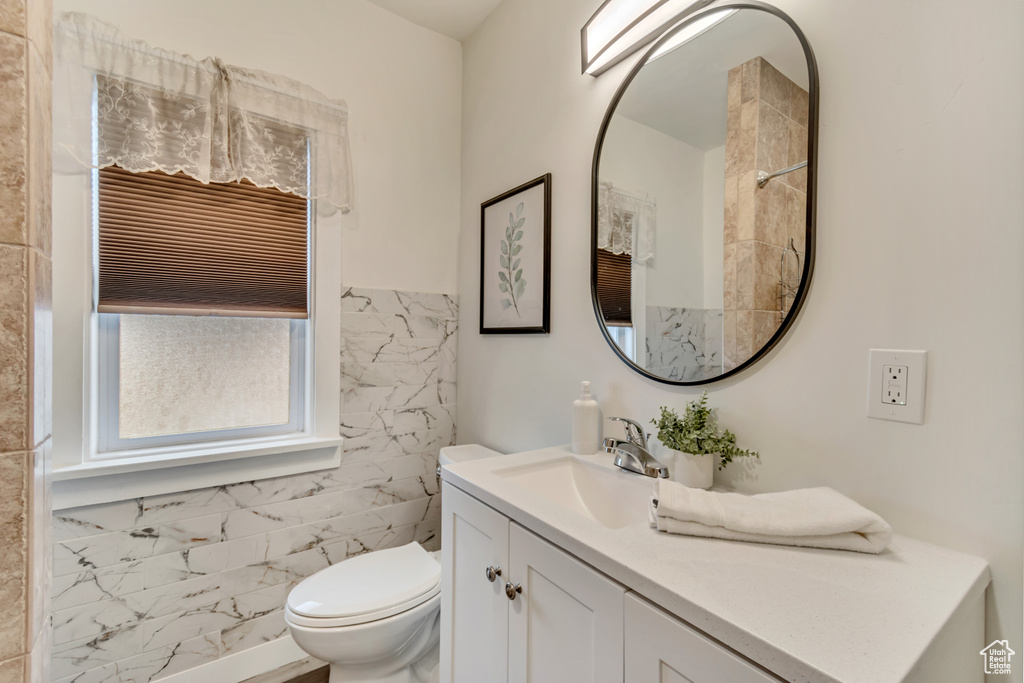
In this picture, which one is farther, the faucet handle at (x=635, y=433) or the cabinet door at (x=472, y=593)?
the faucet handle at (x=635, y=433)

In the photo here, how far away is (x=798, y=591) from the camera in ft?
1.91

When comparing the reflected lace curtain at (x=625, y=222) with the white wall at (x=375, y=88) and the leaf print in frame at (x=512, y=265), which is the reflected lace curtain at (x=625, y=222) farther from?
the white wall at (x=375, y=88)

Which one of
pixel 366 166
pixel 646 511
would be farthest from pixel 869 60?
pixel 366 166

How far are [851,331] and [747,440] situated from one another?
311 mm

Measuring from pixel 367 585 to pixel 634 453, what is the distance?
0.94 metres

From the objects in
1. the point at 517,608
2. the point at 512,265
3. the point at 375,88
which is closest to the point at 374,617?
the point at 517,608

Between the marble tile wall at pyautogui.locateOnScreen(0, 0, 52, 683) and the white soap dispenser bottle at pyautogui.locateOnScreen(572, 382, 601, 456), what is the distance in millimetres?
1117

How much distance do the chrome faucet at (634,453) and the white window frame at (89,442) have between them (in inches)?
45.1

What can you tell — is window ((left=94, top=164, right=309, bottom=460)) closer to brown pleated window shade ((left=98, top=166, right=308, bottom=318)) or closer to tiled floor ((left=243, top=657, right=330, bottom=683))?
brown pleated window shade ((left=98, top=166, right=308, bottom=318))

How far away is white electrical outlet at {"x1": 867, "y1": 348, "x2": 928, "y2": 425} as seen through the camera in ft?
2.46

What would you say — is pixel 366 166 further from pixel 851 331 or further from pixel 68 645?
pixel 68 645

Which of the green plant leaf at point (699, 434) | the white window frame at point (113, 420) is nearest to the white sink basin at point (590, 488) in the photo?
the green plant leaf at point (699, 434)

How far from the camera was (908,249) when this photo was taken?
765mm

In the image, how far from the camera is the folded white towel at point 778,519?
0.68 meters
